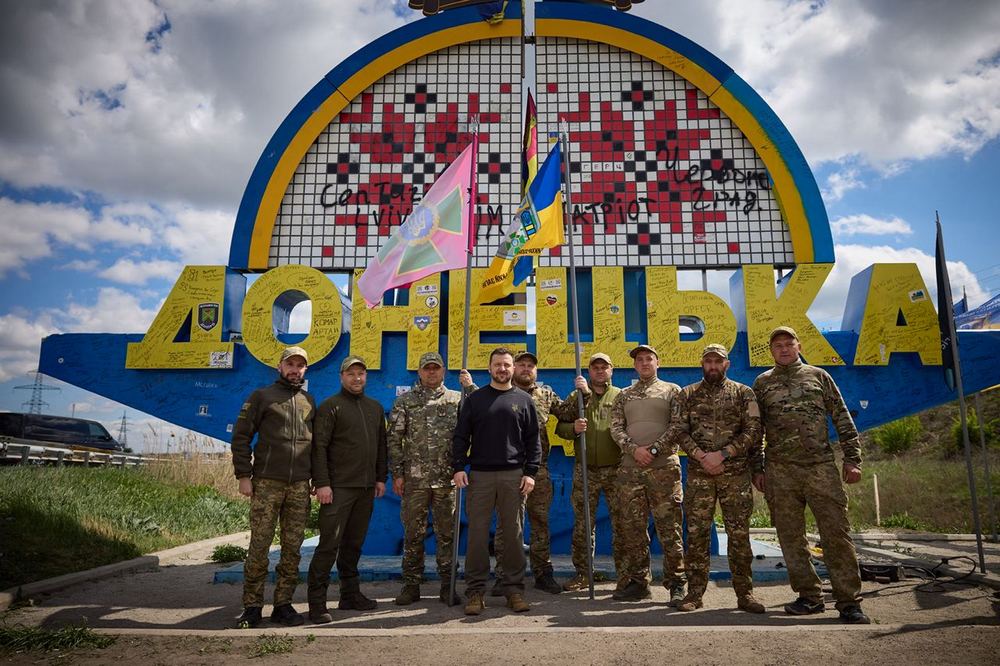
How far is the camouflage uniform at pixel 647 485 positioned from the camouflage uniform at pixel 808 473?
2.53 ft

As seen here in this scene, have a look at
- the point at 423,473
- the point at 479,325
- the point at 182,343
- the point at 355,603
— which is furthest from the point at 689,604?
the point at 182,343

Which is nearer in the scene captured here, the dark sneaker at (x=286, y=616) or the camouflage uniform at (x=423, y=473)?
the dark sneaker at (x=286, y=616)

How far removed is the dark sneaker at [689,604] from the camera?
4.90 m

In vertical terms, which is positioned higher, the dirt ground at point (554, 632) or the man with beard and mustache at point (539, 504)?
the man with beard and mustache at point (539, 504)

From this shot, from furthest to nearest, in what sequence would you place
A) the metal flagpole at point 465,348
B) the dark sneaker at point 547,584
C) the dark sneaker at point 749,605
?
the dark sneaker at point 547,584, the metal flagpole at point 465,348, the dark sneaker at point 749,605

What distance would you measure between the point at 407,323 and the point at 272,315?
5.43 ft

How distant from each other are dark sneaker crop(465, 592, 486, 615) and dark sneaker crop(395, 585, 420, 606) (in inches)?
22.4

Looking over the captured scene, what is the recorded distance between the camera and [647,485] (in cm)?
534

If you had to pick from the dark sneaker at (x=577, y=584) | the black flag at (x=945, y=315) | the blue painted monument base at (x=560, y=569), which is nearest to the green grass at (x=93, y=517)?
the blue painted monument base at (x=560, y=569)

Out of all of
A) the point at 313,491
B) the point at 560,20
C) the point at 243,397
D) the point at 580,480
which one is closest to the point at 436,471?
the point at 313,491

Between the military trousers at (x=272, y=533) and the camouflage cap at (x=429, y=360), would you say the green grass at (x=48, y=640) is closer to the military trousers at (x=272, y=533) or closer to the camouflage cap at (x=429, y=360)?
the military trousers at (x=272, y=533)

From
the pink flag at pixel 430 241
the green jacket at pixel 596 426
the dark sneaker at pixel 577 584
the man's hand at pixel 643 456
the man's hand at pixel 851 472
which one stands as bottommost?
the dark sneaker at pixel 577 584

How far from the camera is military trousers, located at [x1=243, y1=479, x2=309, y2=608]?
15.2 feet

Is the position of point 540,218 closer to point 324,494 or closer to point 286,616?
point 324,494
